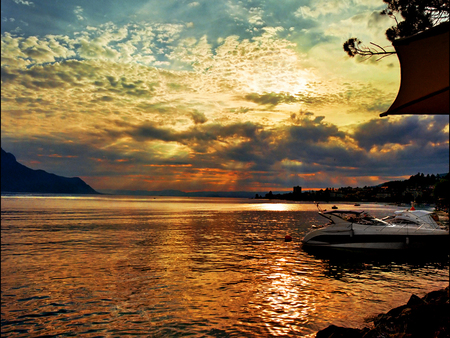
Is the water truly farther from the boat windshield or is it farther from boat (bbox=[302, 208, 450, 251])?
the boat windshield

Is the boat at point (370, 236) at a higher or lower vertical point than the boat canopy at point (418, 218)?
lower

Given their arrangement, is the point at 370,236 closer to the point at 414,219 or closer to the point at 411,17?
the point at 414,219

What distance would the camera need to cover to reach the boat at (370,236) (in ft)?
88.3

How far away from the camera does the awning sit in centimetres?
427

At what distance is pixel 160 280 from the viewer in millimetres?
18016

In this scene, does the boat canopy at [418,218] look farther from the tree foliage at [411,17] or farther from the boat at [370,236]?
the tree foliage at [411,17]

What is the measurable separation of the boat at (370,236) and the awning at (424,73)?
2519 cm

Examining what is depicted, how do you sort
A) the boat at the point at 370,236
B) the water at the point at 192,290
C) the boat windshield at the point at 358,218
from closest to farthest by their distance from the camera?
1. the water at the point at 192,290
2. the boat at the point at 370,236
3. the boat windshield at the point at 358,218

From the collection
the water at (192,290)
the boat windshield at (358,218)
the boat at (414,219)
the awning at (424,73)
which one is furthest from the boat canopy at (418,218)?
the awning at (424,73)

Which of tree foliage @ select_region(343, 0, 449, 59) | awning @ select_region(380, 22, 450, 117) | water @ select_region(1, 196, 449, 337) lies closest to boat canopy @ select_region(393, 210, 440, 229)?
water @ select_region(1, 196, 449, 337)

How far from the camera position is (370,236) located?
2778 cm

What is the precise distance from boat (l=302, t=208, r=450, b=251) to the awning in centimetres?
2519

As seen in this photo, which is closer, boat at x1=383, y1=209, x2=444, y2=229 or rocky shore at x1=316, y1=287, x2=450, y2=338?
rocky shore at x1=316, y1=287, x2=450, y2=338

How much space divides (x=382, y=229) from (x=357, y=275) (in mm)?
9853
